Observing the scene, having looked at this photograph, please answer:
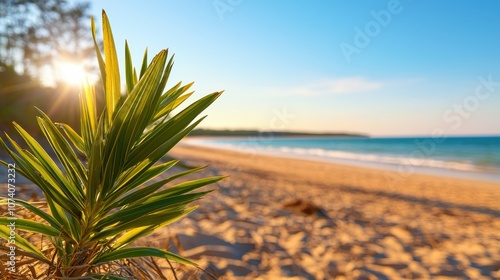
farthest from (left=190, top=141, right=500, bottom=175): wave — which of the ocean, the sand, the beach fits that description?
the beach

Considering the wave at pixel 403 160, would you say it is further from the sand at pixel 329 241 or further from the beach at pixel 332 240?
the beach at pixel 332 240

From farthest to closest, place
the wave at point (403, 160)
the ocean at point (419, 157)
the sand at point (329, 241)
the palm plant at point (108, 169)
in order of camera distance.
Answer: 1. the wave at point (403, 160)
2. the ocean at point (419, 157)
3. the sand at point (329, 241)
4. the palm plant at point (108, 169)

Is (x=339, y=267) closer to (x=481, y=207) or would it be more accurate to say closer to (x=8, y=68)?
(x=481, y=207)

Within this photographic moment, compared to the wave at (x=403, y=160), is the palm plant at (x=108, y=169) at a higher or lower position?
higher

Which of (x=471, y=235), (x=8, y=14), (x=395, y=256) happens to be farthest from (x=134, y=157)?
(x=8, y=14)

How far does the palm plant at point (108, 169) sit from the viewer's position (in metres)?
0.94

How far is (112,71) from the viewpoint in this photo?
968 millimetres

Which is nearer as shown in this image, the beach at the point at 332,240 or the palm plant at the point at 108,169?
the palm plant at the point at 108,169

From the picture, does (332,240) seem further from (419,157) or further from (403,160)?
(419,157)

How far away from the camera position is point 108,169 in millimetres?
966

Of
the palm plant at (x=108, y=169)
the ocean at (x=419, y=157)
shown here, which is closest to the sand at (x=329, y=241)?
the palm plant at (x=108, y=169)

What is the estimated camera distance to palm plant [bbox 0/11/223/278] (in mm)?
940

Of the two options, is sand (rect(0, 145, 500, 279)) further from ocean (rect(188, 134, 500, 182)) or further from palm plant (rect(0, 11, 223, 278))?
ocean (rect(188, 134, 500, 182))

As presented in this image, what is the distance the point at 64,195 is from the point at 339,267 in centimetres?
249
